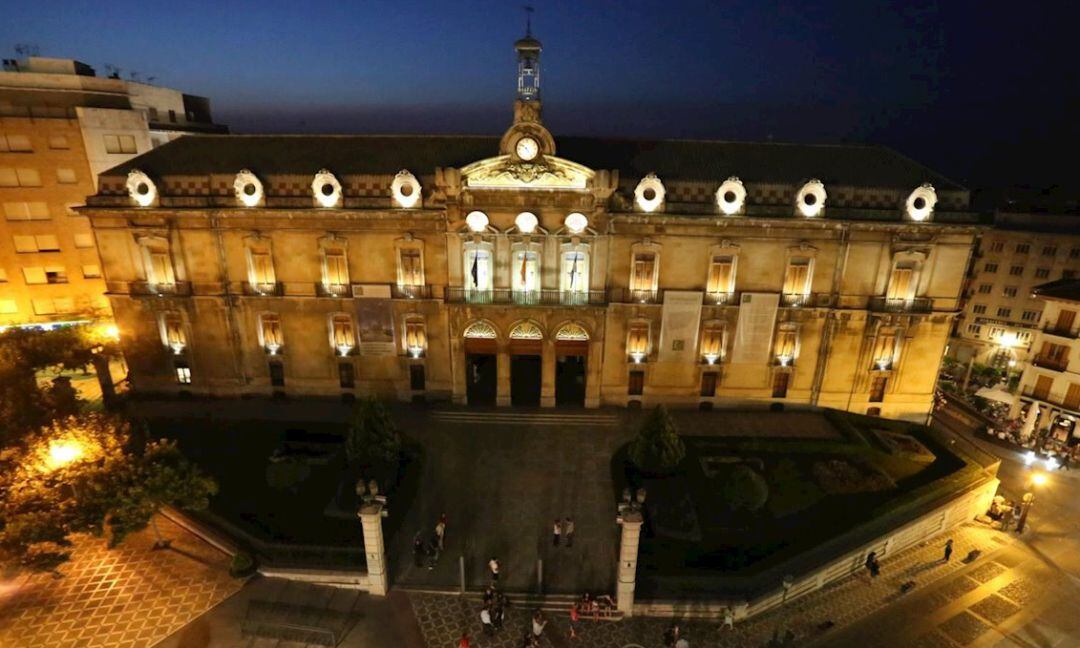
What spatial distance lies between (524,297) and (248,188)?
20156mm

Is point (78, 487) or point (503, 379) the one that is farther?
point (503, 379)

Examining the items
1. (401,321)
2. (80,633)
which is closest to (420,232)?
(401,321)

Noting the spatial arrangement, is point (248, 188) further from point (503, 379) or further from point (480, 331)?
point (503, 379)

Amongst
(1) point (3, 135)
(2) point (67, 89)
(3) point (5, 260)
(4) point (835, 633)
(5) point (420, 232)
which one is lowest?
(4) point (835, 633)

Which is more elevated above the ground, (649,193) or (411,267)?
(649,193)

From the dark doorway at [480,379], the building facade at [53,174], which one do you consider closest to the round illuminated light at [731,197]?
the dark doorway at [480,379]

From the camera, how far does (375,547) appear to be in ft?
82.8

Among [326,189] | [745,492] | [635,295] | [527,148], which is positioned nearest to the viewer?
[745,492]

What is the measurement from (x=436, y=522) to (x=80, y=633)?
15516 mm

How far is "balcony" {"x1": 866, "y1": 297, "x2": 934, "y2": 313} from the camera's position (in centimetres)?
3894

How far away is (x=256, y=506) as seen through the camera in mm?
30797

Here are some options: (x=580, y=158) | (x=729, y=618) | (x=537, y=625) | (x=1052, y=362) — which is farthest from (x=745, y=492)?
(x=1052, y=362)

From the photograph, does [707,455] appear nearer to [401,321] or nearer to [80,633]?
[401,321]

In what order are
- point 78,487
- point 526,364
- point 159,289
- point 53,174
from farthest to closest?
point 526,364 → point 53,174 → point 159,289 → point 78,487
